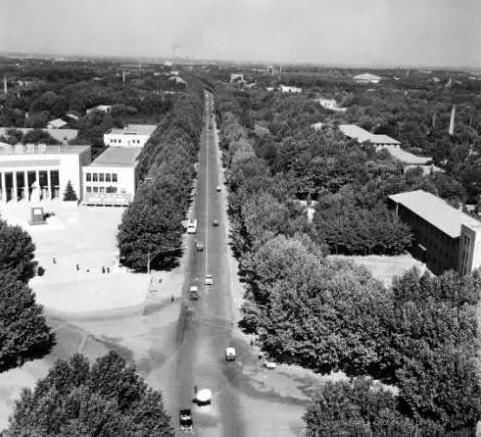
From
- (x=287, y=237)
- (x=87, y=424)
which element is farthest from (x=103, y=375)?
(x=287, y=237)

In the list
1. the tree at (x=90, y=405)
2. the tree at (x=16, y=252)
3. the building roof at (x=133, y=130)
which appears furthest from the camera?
the building roof at (x=133, y=130)

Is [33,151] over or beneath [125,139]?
over

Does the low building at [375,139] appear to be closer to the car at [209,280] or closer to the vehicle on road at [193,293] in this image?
the car at [209,280]

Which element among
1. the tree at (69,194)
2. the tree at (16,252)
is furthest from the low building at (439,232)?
the tree at (69,194)

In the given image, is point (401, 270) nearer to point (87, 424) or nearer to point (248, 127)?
point (87, 424)

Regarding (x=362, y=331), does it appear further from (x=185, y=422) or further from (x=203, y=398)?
(x=185, y=422)

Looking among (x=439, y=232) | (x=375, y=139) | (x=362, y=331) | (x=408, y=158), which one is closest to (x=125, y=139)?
(x=375, y=139)
